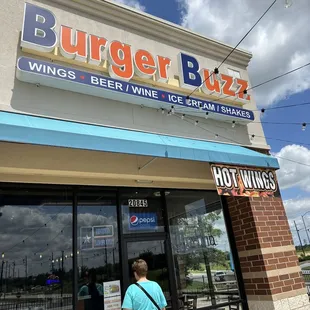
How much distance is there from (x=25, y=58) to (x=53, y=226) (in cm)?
287

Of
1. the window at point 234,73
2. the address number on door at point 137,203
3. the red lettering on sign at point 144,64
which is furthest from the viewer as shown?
the window at point 234,73

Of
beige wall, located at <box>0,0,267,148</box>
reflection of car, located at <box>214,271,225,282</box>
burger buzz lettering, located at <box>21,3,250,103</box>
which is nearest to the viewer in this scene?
beige wall, located at <box>0,0,267,148</box>

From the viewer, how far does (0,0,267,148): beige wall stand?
4820 mm

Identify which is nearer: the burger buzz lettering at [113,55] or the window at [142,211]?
the burger buzz lettering at [113,55]

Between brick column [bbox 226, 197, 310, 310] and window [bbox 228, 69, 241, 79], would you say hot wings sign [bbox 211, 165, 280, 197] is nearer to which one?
brick column [bbox 226, 197, 310, 310]

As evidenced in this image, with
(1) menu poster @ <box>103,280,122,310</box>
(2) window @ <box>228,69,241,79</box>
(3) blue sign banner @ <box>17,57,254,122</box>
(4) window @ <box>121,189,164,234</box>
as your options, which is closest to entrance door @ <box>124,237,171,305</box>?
(4) window @ <box>121,189,164,234</box>

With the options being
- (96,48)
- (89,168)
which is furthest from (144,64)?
(89,168)

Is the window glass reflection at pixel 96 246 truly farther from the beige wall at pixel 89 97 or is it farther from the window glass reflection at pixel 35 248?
the beige wall at pixel 89 97

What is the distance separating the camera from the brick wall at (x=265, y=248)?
6207mm

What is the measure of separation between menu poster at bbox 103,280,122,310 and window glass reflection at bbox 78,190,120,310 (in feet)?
0.19

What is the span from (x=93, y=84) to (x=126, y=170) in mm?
1722

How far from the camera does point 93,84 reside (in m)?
5.28

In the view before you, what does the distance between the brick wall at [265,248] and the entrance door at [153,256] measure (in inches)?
74.0

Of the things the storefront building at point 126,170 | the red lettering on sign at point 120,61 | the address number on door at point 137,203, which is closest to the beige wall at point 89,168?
the storefront building at point 126,170
